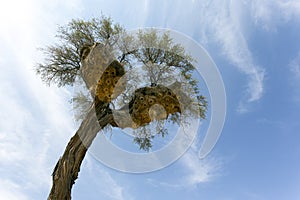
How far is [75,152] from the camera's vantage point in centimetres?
898

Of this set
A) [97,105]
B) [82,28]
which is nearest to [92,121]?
[97,105]

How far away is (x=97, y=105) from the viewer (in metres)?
9.78

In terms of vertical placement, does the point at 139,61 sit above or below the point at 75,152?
above

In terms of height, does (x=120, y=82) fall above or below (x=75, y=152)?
above

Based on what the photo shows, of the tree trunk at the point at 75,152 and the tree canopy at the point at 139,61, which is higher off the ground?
the tree canopy at the point at 139,61

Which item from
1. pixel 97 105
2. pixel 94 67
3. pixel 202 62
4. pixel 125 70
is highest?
pixel 202 62

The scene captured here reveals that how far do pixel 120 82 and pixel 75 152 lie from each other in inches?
110

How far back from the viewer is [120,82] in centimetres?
980

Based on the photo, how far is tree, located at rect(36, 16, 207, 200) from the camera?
931 centimetres

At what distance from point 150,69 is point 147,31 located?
1.50m

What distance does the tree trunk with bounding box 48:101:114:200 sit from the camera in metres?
8.29

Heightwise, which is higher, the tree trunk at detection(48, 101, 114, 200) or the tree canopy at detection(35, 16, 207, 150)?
the tree canopy at detection(35, 16, 207, 150)

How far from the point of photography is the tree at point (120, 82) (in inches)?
367

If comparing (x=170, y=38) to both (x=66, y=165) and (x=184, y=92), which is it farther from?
(x=66, y=165)
